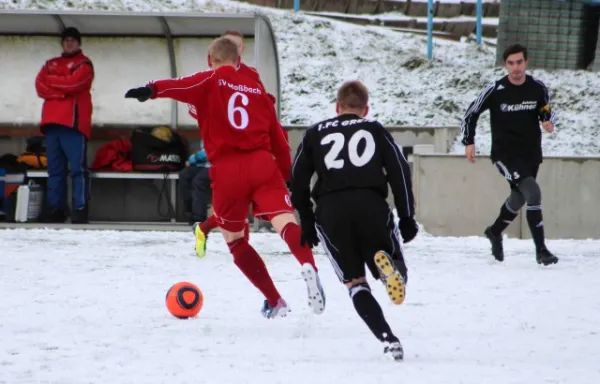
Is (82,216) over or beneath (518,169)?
beneath

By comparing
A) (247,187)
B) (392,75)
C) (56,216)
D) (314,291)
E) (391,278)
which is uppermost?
(392,75)

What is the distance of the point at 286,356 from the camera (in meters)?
5.29

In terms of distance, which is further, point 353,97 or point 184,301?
point 184,301

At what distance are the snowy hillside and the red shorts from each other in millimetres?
12142

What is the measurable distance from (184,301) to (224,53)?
1426 millimetres

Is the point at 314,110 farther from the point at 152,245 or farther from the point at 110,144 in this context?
the point at 152,245

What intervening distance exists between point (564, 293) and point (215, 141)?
270 centimetres

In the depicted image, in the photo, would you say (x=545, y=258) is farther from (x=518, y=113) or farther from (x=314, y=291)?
(x=314, y=291)

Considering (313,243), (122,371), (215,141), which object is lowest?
(122,371)

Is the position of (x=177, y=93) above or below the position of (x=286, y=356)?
above

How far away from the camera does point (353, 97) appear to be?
5418 mm

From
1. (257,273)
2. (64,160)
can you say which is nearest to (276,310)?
(257,273)

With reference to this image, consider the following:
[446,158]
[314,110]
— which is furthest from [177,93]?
[314,110]

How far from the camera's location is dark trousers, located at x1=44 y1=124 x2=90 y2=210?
12.4 m
